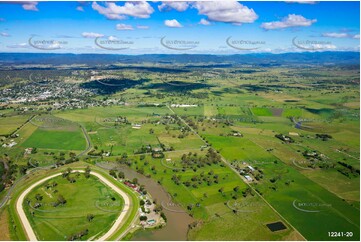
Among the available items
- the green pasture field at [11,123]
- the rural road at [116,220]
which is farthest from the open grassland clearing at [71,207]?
the green pasture field at [11,123]

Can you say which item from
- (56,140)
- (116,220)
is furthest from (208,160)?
(56,140)

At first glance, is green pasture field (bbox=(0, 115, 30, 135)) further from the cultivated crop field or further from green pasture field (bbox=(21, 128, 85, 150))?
green pasture field (bbox=(21, 128, 85, 150))

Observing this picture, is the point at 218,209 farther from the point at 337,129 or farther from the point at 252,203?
the point at 337,129

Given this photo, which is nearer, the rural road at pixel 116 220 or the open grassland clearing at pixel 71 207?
the rural road at pixel 116 220

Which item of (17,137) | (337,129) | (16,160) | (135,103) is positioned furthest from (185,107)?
(16,160)

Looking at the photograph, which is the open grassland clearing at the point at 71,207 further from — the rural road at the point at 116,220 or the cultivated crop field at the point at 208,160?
the rural road at the point at 116,220

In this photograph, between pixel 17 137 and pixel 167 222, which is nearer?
pixel 167 222

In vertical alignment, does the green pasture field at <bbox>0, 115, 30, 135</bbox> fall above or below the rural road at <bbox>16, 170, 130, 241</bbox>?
above

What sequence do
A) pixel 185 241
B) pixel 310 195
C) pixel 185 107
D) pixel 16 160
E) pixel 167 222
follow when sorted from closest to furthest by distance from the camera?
pixel 185 241 < pixel 167 222 < pixel 310 195 < pixel 16 160 < pixel 185 107

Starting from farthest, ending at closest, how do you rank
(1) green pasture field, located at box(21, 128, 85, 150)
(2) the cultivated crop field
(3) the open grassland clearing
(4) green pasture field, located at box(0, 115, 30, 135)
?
(4) green pasture field, located at box(0, 115, 30, 135)
(1) green pasture field, located at box(21, 128, 85, 150)
(2) the cultivated crop field
(3) the open grassland clearing

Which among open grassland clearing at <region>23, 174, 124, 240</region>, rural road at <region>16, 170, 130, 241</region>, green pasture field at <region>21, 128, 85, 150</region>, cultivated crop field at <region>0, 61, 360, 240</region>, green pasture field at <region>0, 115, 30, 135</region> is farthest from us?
green pasture field at <region>0, 115, 30, 135</region>

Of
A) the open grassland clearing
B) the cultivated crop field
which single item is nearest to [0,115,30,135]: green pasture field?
the cultivated crop field
